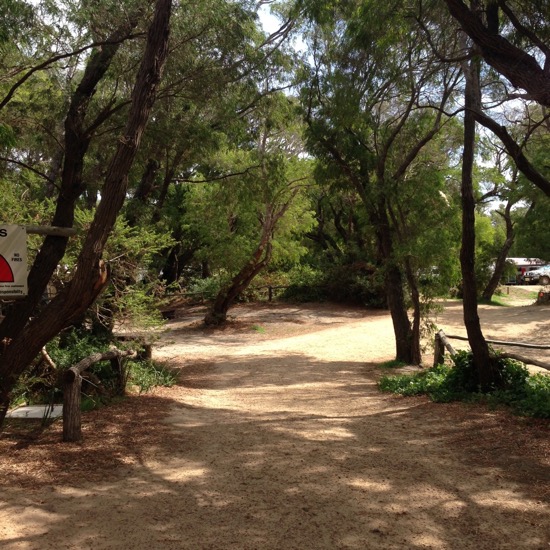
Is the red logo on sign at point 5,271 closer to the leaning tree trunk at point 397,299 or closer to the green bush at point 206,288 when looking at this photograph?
the leaning tree trunk at point 397,299

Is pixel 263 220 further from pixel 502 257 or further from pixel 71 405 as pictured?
pixel 71 405

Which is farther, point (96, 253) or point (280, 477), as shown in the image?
point (96, 253)

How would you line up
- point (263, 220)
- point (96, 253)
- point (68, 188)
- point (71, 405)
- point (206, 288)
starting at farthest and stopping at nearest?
point (206, 288) → point (263, 220) → point (68, 188) → point (71, 405) → point (96, 253)

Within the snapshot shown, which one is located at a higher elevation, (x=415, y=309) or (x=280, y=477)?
(x=415, y=309)

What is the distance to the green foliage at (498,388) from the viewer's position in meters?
7.10

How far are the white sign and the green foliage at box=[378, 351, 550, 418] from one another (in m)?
5.97

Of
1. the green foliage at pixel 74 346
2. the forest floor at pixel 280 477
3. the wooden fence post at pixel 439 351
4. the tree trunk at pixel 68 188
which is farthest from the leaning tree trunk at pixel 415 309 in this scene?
the tree trunk at pixel 68 188

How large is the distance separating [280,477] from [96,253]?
9.19 feet

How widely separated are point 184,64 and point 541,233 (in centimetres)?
2257

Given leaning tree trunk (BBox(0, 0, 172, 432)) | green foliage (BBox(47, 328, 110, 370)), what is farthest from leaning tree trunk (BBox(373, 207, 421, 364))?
leaning tree trunk (BBox(0, 0, 172, 432))

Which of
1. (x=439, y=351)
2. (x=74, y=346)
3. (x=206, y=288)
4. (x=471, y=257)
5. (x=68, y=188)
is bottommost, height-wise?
(x=439, y=351)

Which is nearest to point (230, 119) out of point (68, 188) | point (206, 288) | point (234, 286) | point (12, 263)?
point (68, 188)

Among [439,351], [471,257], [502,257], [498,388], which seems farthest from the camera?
[502,257]

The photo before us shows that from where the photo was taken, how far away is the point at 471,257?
884cm
